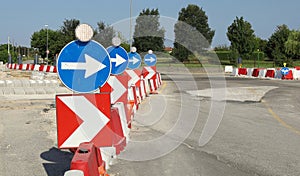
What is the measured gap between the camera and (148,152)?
7.04m

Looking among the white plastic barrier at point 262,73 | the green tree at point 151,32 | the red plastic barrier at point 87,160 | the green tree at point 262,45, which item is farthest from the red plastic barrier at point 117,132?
the green tree at point 262,45

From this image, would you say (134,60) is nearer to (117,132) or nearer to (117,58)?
(117,58)

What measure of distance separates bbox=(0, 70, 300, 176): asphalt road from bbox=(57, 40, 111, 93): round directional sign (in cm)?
127

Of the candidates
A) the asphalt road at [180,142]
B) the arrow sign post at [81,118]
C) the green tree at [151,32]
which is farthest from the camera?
the green tree at [151,32]

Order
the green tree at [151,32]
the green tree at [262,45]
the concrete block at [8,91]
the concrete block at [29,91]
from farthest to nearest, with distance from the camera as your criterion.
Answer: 1. the green tree at [262,45]
2. the concrete block at [29,91]
3. the concrete block at [8,91]
4. the green tree at [151,32]

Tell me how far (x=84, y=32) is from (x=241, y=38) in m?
55.8

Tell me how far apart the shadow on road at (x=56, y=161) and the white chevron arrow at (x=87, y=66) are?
1.40 metres

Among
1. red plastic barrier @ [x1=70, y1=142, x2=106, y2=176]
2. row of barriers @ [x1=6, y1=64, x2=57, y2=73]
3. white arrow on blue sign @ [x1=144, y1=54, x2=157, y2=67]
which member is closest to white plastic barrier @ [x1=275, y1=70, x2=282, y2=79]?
white arrow on blue sign @ [x1=144, y1=54, x2=157, y2=67]

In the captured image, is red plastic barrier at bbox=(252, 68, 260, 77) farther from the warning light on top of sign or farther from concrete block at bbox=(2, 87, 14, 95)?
the warning light on top of sign

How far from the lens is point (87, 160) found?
4309mm

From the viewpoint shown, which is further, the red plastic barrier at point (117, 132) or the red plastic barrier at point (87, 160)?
the red plastic barrier at point (117, 132)

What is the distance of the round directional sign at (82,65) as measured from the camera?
5.31 meters

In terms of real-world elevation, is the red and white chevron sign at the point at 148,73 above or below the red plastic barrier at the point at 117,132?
above

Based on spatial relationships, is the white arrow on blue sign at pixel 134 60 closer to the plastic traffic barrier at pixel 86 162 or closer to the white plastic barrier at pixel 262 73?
the plastic traffic barrier at pixel 86 162
